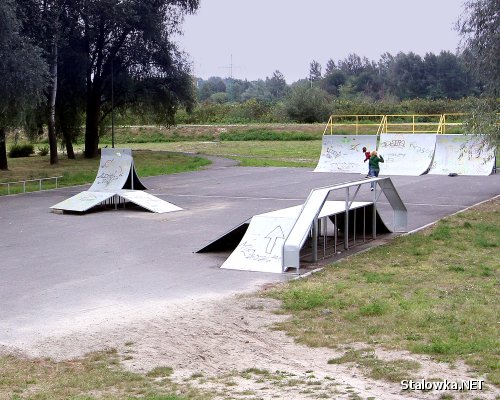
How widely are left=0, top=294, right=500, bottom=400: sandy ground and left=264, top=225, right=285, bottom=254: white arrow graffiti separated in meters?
2.74

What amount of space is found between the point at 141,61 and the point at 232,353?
35.1m

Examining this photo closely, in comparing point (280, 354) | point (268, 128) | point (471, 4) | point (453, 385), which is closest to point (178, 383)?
point (280, 354)

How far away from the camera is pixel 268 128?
65625mm

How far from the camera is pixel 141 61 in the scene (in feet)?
136

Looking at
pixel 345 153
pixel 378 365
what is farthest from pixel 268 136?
pixel 378 365

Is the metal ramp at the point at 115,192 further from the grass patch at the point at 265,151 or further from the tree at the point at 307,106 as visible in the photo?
the tree at the point at 307,106

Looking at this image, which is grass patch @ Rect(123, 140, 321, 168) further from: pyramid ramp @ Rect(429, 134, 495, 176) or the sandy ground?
the sandy ground

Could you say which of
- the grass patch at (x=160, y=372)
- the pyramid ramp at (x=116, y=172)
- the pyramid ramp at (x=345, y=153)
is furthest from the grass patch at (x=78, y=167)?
the grass patch at (x=160, y=372)

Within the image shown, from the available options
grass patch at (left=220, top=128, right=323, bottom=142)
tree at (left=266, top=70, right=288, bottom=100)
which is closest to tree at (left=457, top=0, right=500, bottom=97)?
grass patch at (left=220, top=128, right=323, bottom=142)

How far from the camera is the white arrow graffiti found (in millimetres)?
13312

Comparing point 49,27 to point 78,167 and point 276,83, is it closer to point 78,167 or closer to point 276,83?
point 78,167

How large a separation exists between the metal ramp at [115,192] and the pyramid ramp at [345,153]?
12491 millimetres

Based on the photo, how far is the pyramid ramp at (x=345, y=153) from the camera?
36.0 metres

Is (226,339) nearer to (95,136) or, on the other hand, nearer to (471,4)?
(471,4)
